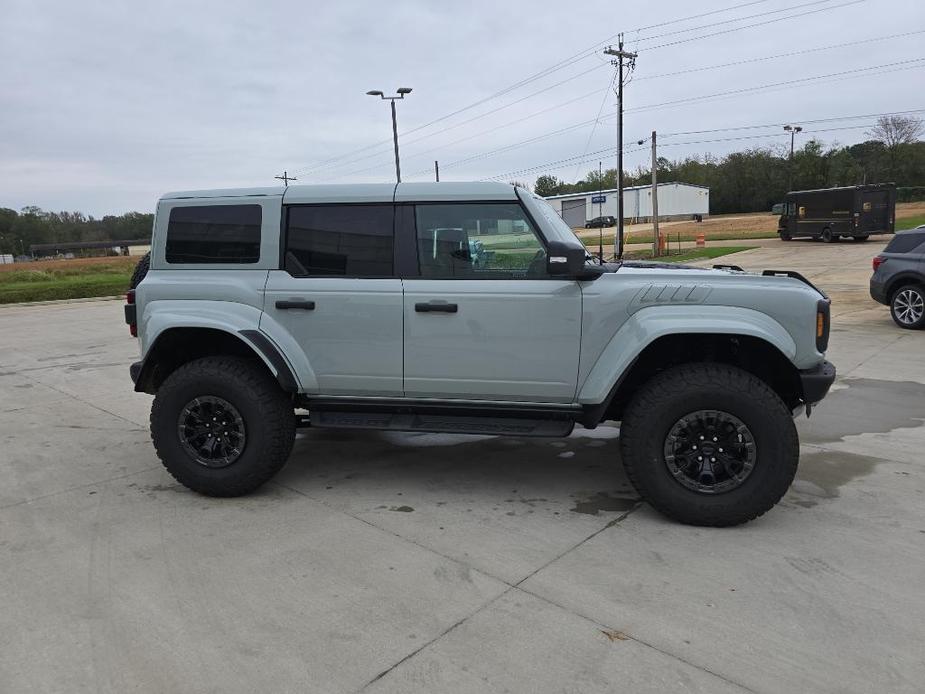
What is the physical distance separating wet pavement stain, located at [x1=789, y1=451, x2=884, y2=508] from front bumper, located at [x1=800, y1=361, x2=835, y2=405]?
0.75m

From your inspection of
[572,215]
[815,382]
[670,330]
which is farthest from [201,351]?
[572,215]

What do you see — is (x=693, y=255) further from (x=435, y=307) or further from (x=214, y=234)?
(x=214, y=234)

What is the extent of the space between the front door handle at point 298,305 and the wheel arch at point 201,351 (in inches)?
8.7

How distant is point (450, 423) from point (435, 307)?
0.72 m

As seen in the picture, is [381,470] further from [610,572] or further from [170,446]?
[610,572]

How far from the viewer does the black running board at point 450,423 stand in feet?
12.7

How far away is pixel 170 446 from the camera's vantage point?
13.8 ft

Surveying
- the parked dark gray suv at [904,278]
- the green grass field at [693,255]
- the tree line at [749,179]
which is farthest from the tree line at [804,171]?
the parked dark gray suv at [904,278]

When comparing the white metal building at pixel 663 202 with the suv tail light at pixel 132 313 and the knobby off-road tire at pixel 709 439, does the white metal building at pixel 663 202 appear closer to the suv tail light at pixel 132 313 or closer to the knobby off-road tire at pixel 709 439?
the suv tail light at pixel 132 313

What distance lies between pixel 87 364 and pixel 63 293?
17.5 m

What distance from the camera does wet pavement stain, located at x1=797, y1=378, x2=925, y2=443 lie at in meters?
5.44

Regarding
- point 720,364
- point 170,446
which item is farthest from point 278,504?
point 720,364

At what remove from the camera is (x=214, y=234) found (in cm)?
423

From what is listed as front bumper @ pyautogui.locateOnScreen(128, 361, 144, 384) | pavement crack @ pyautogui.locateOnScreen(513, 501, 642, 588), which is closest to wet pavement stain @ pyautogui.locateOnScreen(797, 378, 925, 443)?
pavement crack @ pyautogui.locateOnScreen(513, 501, 642, 588)
